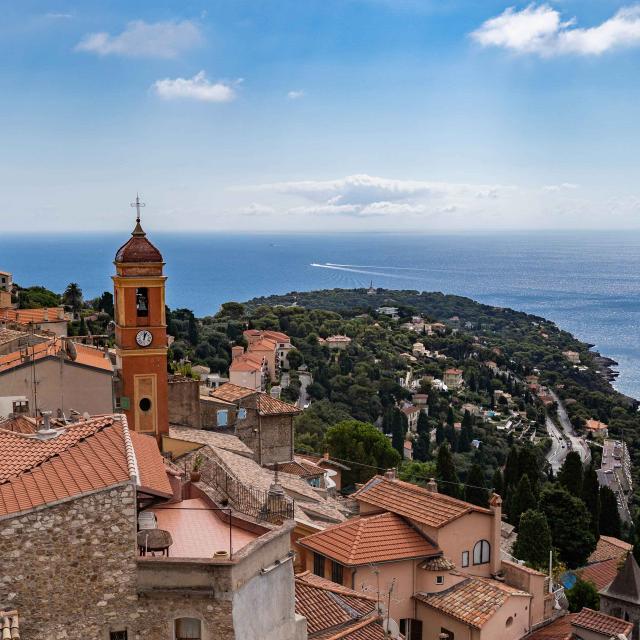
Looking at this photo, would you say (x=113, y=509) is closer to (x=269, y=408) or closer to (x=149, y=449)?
(x=149, y=449)

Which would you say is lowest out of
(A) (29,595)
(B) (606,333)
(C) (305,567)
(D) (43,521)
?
(B) (606,333)

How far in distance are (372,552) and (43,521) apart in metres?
9.93

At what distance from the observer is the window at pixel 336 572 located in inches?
635

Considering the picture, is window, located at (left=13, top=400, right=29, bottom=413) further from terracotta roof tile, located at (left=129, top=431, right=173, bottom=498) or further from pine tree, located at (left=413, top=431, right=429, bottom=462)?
pine tree, located at (left=413, top=431, right=429, bottom=462)

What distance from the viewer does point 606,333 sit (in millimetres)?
155000

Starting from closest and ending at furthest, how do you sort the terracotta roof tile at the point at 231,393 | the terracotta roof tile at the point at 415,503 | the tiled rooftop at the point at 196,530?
the tiled rooftop at the point at 196,530 < the terracotta roof tile at the point at 415,503 < the terracotta roof tile at the point at 231,393

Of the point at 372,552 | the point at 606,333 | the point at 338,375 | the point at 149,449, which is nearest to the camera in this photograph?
the point at 149,449

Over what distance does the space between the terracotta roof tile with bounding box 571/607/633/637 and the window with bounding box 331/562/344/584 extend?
537 centimetres

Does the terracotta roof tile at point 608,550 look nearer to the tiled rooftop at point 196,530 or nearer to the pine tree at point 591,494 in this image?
the pine tree at point 591,494

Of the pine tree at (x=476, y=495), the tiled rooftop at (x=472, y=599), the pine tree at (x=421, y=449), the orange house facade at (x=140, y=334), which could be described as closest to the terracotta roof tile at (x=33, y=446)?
the tiled rooftop at (x=472, y=599)

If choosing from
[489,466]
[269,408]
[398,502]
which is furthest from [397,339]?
[398,502]

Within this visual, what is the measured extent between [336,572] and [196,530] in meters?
7.74

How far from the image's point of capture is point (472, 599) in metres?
16.2

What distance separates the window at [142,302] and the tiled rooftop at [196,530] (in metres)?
10.3
